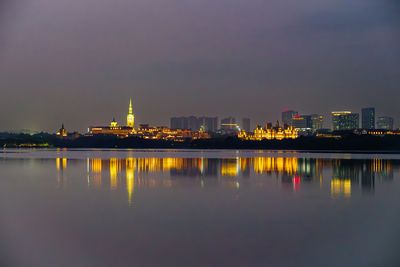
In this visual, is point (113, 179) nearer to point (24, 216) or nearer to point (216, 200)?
point (216, 200)

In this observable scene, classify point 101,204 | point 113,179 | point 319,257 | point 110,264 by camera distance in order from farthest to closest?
point 113,179, point 101,204, point 319,257, point 110,264

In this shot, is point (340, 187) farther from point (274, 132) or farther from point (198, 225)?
point (274, 132)

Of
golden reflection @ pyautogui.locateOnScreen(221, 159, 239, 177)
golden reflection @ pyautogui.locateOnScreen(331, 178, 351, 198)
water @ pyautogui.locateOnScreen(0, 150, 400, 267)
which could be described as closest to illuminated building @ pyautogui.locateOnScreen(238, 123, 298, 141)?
golden reflection @ pyautogui.locateOnScreen(221, 159, 239, 177)

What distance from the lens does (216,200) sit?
18844 mm

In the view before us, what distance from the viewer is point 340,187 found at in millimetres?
23656

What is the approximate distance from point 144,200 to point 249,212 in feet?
12.5

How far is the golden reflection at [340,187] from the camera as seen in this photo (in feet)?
70.0

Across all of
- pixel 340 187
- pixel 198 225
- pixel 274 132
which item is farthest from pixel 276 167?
pixel 274 132

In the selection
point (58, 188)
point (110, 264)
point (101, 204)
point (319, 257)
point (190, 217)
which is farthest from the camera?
point (58, 188)

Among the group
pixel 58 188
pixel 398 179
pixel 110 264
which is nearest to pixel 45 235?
pixel 110 264

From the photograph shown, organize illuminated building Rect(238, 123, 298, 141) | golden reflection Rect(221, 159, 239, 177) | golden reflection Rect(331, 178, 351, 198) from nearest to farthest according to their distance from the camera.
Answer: golden reflection Rect(331, 178, 351, 198)
golden reflection Rect(221, 159, 239, 177)
illuminated building Rect(238, 123, 298, 141)

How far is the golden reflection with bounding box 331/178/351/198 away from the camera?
21344mm

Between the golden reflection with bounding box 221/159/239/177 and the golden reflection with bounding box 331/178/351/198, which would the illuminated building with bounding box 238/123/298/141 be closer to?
the golden reflection with bounding box 221/159/239/177

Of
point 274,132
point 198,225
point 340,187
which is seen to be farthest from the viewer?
point 274,132
